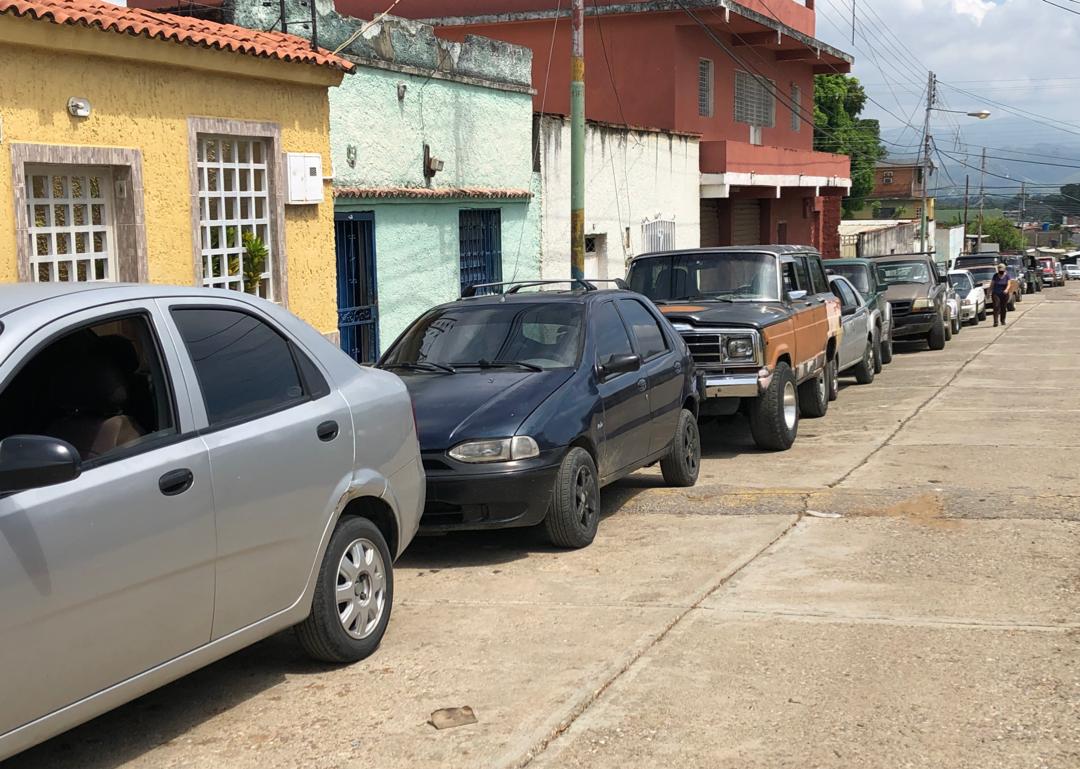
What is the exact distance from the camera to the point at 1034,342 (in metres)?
27.3

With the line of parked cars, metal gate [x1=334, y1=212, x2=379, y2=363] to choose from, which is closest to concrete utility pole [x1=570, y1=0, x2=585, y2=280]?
metal gate [x1=334, y1=212, x2=379, y2=363]

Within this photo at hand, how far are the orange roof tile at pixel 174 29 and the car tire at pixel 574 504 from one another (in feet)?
17.2

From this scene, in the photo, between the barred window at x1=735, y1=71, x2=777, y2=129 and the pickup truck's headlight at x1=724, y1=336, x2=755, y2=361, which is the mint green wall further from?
the barred window at x1=735, y1=71, x2=777, y2=129

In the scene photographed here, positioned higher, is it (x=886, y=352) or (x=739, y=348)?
(x=739, y=348)

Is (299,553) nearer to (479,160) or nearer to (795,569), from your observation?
(795,569)

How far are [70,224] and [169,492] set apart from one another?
6.73 m

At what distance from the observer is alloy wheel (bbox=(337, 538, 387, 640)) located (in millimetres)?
5852

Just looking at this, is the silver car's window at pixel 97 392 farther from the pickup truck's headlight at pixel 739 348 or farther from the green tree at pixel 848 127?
the green tree at pixel 848 127

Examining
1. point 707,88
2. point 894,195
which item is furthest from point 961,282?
A: point 894,195

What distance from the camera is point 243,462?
16.8ft

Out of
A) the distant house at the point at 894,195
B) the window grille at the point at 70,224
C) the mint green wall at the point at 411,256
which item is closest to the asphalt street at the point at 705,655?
the window grille at the point at 70,224

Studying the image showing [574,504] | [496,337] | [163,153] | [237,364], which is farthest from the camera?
[163,153]

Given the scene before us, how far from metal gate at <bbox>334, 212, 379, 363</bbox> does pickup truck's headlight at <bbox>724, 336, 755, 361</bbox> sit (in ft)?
16.2

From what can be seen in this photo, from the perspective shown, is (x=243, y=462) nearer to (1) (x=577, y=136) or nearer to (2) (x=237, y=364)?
(2) (x=237, y=364)
